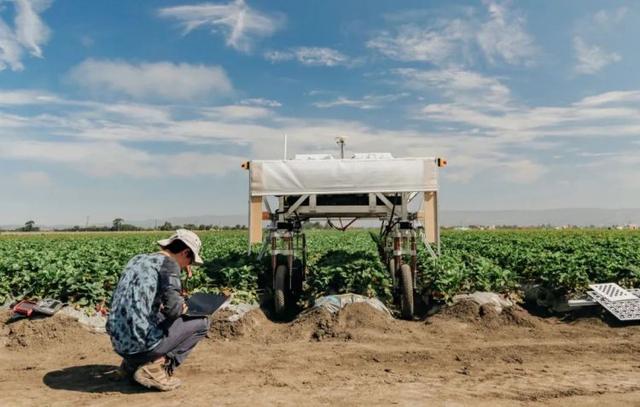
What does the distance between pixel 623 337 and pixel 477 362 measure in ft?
9.14

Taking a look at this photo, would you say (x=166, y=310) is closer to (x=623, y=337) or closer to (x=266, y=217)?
(x=266, y=217)

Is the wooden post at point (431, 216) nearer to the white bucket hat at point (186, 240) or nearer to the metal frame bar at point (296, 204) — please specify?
the metal frame bar at point (296, 204)

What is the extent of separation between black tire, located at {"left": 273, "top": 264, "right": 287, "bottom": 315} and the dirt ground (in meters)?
0.40

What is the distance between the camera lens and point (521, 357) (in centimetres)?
639

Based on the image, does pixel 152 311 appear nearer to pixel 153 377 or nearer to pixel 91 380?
pixel 153 377

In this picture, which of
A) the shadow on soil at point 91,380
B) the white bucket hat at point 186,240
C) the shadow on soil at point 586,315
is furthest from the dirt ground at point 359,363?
the white bucket hat at point 186,240

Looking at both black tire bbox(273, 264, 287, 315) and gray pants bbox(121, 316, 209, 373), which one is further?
black tire bbox(273, 264, 287, 315)

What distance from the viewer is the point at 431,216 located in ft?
29.5

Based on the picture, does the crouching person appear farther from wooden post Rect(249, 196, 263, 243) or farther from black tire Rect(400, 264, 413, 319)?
black tire Rect(400, 264, 413, 319)

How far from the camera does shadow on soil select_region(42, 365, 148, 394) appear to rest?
527cm

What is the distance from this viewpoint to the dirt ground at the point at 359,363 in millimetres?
4941

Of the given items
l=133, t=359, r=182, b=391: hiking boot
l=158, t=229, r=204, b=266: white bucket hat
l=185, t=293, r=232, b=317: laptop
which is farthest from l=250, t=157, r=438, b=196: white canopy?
l=133, t=359, r=182, b=391: hiking boot

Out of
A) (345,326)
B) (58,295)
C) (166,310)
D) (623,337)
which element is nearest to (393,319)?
(345,326)

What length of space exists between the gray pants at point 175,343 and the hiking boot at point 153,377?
66 millimetres
